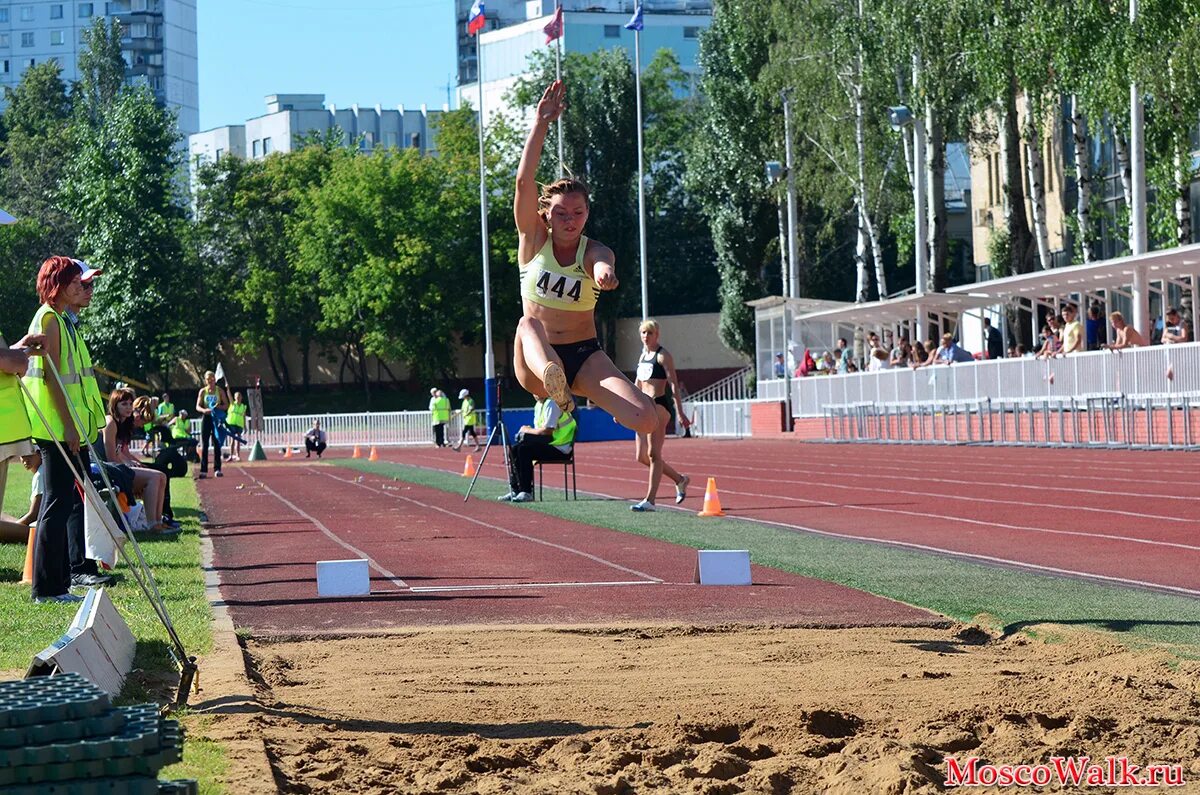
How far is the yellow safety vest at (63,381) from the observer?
877 cm

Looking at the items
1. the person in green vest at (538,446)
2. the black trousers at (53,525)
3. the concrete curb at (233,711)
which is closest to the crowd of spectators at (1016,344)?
the person in green vest at (538,446)

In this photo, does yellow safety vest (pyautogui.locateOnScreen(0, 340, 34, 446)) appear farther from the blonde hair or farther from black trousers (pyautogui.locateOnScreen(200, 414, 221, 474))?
black trousers (pyautogui.locateOnScreen(200, 414, 221, 474))

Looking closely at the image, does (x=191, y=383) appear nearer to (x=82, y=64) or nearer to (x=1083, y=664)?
(x=82, y=64)

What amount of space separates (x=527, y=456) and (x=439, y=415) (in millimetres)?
27991

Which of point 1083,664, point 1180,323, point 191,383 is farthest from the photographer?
point 191,383

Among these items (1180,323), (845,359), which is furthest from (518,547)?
(845,359)

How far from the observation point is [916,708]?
601 centimetres

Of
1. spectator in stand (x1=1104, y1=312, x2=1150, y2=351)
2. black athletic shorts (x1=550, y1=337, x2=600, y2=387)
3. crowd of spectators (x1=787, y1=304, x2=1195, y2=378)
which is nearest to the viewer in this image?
black athletic shorts (x1=550, y1=337, x2=600, y2=387)

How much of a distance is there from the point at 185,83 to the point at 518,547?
402 ft

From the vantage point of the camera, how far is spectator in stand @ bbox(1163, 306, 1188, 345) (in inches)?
1001

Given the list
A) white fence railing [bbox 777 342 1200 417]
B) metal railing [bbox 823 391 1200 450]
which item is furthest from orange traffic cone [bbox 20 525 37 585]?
white fence railing [bbox 777 342 1200 417]

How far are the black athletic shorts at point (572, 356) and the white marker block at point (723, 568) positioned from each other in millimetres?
1414

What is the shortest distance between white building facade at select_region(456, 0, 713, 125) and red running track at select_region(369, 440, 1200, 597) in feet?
185
